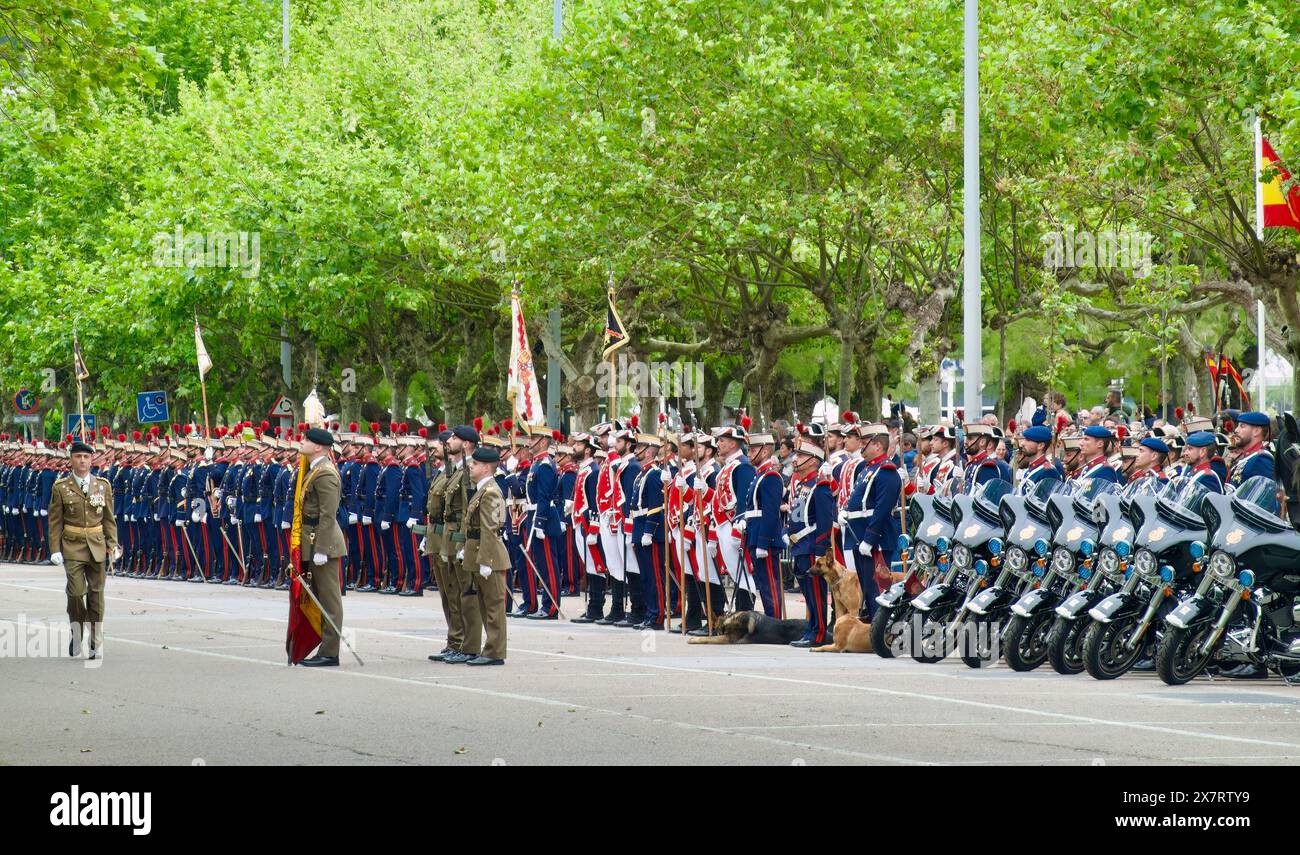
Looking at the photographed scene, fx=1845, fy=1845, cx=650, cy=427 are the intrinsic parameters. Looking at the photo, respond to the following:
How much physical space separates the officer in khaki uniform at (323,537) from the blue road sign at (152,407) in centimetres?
2307

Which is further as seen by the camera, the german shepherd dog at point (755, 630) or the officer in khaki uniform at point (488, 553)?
the german shepherd dog at point (755, 630)

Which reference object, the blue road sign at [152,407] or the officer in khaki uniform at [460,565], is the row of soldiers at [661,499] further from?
the blue road sign at [152,407]

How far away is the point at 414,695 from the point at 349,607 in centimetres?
1016

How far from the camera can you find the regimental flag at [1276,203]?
65.8 feet

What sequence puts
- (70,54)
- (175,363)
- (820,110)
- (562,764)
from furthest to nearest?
(175,363), (820,110), (70,54), (562,764)

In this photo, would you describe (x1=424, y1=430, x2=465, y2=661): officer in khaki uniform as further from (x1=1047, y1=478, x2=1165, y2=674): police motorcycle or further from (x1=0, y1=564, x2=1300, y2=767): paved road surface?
(x1=1047, y1=478, x2=1165, y2=674): police motorcycle

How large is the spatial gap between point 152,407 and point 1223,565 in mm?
28830

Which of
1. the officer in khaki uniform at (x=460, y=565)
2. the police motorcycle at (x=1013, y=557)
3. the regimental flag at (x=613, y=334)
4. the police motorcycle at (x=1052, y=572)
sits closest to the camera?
the police motorcycle at (x=1052, y=572)

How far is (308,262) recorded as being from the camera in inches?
1432

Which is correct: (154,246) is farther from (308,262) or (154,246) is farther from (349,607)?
(349,607)

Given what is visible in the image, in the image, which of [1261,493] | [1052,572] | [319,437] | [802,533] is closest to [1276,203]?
[802,533]

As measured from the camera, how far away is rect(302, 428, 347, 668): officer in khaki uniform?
15688 mm

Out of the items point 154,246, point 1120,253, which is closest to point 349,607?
point 1120,253

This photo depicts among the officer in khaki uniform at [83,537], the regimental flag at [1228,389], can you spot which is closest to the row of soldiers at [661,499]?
the officer in khaki uniform at [83,537]
